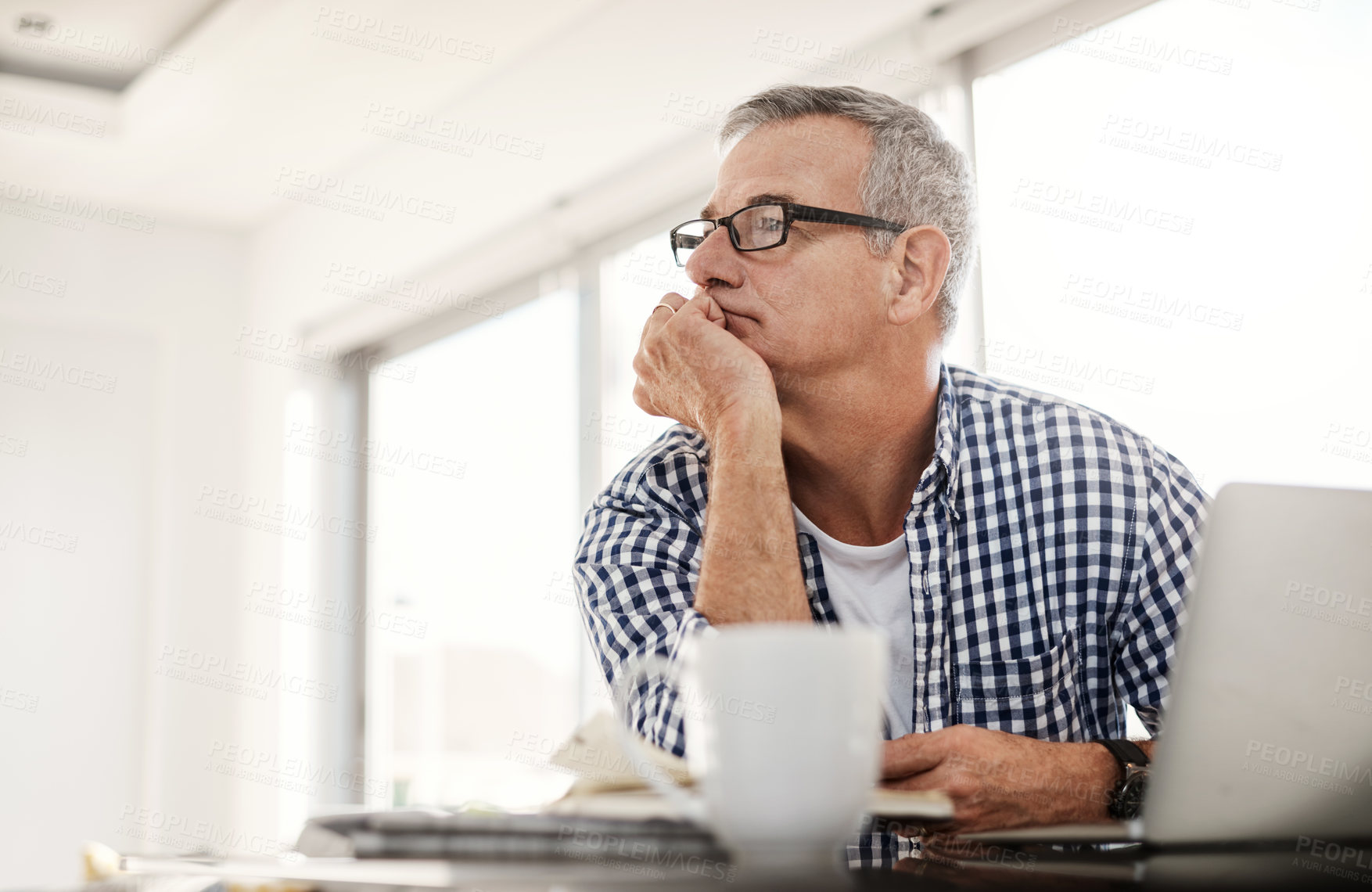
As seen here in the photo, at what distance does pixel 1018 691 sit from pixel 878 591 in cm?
20

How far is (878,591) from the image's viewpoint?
136 cm

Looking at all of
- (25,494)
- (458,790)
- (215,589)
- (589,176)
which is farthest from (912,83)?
(25,494)

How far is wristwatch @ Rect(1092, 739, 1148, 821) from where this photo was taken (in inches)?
39.8

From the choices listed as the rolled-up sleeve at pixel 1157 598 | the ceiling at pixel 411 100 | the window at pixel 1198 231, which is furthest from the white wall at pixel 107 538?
the rolled-up sleeve at pixel 1157 598

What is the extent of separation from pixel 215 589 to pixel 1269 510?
14.3 ft

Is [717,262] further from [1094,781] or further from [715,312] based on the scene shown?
[1094,781]

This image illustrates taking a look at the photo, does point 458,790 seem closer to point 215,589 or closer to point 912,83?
point 215,589

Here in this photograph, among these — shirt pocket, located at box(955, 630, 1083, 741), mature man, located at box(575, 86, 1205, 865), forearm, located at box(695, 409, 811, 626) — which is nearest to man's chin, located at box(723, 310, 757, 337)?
mature man, located at box(575, 86, 1205, 865)

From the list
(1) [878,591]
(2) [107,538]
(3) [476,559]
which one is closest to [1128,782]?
(1) [878,591]

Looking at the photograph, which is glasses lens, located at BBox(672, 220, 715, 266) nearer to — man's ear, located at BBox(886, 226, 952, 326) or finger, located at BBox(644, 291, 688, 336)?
finger, located at BBox(644, 291, 688, 336)

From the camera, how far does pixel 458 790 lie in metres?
3.84

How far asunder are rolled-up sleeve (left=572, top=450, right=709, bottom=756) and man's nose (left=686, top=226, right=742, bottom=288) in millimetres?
241

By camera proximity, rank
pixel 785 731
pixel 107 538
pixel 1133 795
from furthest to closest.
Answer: pixel 107 538
pixel 1133 795
pixel 785 731

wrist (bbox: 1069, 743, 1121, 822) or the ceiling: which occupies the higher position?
the ceiling
